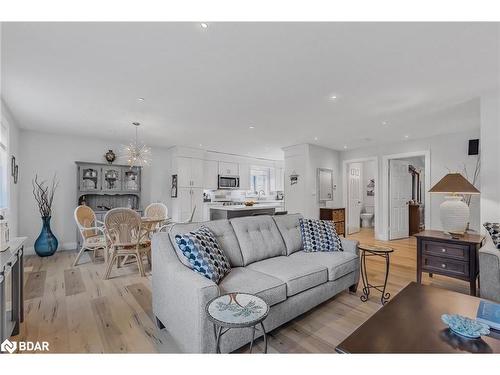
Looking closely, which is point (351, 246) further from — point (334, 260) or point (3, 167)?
point (3, 167)

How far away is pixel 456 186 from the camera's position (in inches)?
111

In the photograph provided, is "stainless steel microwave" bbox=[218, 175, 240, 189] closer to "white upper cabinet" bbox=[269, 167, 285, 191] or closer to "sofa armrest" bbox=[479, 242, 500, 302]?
"white upper cabinet" bbox=[269, 167, 285, 191]

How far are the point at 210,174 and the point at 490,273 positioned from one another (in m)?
6.04

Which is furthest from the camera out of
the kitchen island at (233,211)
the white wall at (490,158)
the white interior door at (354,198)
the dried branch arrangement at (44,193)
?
the white interior door at (354,198)

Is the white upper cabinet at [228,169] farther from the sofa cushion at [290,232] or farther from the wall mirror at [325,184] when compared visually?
the sofa cushion at [290,232]

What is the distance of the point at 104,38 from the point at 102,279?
2857 mm

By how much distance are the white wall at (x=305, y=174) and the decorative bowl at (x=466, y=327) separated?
4.71m

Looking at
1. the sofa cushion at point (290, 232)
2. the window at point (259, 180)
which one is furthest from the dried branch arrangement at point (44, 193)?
the window at point (259, 180)

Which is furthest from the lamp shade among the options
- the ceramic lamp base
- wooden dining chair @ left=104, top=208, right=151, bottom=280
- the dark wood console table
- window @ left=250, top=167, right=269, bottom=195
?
window @ left=250, top=167, right=269, bottom=195

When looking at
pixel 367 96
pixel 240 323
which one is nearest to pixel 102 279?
pixel 240 323

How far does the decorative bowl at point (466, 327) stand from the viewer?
127cm

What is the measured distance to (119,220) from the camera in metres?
3.34
